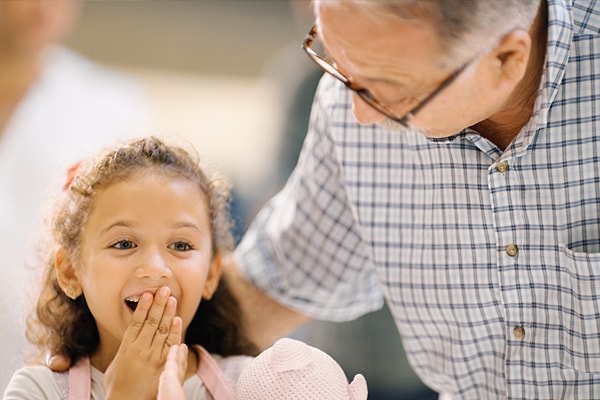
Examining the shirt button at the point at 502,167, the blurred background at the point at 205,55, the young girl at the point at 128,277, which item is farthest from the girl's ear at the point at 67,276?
the blurred background at the point at 205,55

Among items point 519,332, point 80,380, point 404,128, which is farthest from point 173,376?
point 519,332

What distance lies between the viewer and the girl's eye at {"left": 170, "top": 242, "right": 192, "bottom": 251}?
133 centimetres

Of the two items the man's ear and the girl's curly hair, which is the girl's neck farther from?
the man's ear

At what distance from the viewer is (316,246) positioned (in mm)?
1816

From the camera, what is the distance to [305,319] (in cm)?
187

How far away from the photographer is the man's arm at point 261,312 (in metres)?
1.68

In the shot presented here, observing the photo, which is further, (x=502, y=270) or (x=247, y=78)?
(x=247, y=78)

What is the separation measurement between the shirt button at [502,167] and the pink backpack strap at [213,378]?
513mm

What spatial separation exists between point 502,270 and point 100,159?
632 mm

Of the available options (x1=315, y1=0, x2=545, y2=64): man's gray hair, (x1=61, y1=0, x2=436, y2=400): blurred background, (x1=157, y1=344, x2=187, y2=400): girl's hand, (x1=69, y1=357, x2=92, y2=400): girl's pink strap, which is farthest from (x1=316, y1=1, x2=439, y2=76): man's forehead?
(x1=61, y1=0, x2=436, y2=400): blurred background

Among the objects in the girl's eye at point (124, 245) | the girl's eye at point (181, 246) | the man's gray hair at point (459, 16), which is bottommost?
the girl's eye at point (181, 246)

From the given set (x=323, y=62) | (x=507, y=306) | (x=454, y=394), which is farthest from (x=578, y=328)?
(x=323, y=62)

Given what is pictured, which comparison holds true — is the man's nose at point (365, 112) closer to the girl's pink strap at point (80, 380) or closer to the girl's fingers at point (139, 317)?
the girl's fingers at point (139, 317)

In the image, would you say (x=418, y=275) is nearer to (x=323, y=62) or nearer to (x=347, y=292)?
(x=347, y=292)
